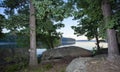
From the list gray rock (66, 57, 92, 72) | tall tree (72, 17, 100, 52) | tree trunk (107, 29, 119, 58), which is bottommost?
gray rock (66, 57, 92, 72)

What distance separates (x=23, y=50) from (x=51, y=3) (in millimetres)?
8824

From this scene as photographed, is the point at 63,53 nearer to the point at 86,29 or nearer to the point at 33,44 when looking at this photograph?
the point at 33,44

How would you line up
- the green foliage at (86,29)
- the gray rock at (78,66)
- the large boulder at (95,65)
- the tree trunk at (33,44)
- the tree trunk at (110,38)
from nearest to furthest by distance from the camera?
1. the large boulder at (95,65)
2. the gray rock at (78,66)
3. the tree trunk at (110,38)
4. the tree trunk at (33,44)
5. the green foliage at (86,29)

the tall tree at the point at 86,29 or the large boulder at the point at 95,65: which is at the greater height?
the tall tree at the point at 86,29

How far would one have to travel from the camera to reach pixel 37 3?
30.6ft

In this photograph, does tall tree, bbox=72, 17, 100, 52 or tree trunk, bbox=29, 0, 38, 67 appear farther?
tall tree, bbox=72, 17, 100, 52

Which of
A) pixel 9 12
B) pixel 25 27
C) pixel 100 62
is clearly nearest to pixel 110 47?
pixel 100 62

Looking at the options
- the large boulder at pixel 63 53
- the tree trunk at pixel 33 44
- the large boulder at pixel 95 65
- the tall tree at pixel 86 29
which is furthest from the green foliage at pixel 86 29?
the large boulder at pixel 95 65

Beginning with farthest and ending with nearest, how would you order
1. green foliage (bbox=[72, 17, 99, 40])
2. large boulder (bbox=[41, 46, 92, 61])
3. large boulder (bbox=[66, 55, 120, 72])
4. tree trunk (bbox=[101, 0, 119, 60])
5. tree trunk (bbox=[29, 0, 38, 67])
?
green foliage (bbox=[72, 17, 99, 40])
large boulder (bbox=[41, 46, 92, 61])
tree trunk (bbox=[29, 0, 38, 67])
tree trunk (bbox=[101, 0, 119, 60])
large boulder (bbox=[66, 55, 120, 72])

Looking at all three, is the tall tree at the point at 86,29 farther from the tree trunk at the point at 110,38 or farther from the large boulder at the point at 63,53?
the tree trunk at the point at 110,38

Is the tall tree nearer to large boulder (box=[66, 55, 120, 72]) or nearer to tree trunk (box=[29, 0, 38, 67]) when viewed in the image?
tree trunk (box=[29, 0, 38, 67])

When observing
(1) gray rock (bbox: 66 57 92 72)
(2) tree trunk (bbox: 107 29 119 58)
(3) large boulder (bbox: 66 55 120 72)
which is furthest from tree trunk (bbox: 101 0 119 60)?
(1) gray rock (bbox: 66 57 92 72)

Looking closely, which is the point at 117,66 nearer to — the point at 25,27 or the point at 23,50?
the point at 25,27

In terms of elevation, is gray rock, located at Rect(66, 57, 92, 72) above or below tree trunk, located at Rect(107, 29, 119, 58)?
below
